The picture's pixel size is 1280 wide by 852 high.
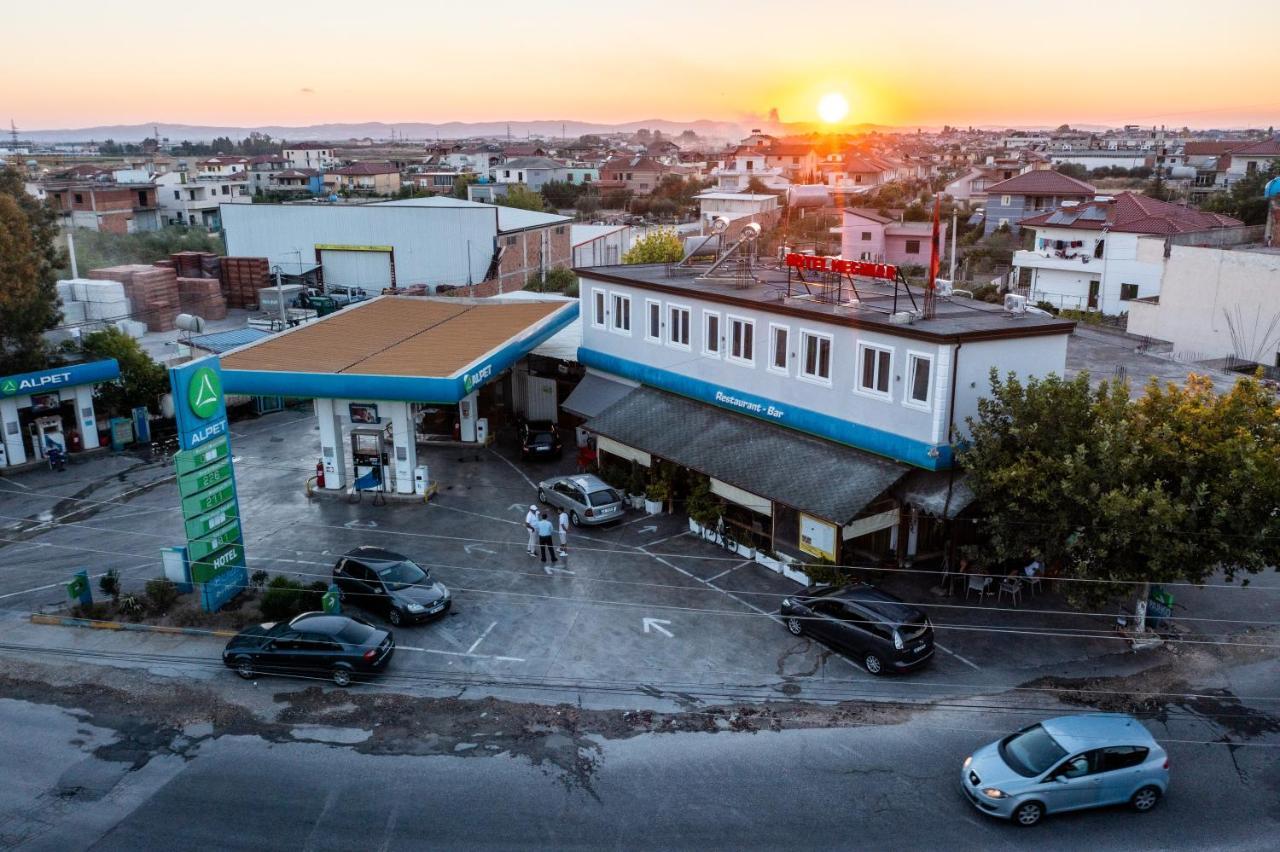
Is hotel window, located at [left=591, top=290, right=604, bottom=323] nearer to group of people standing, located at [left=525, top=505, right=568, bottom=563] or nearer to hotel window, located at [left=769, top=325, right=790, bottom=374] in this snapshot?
hotel window, located at [left=769, top=325, right=790, bottom=374]

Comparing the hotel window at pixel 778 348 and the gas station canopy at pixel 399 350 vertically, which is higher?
the hotel window at pixel 778 348

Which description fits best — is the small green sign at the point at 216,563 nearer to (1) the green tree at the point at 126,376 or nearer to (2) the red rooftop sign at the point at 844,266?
(1) the green tree at the point at 126,376

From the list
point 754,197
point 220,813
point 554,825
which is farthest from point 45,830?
point 754,197

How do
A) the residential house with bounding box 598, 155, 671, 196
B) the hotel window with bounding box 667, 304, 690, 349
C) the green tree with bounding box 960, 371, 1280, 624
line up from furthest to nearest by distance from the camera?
1. the residential house with bounding box 598, 155, 671, 196
2. the hotel window with bounding box 667, 304, 690, 349
3. the green tree with bounding box 960, 371, 1280, 624

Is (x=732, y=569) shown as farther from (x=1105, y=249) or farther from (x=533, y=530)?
(x=1105, y=249)

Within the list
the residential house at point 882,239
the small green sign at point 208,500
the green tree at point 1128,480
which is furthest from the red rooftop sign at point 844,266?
Answer: the residential house at point 882,239

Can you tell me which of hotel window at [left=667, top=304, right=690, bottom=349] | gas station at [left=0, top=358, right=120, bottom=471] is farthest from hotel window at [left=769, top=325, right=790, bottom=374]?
gas station at [left=0, top=358, right=120, bottom=471]
